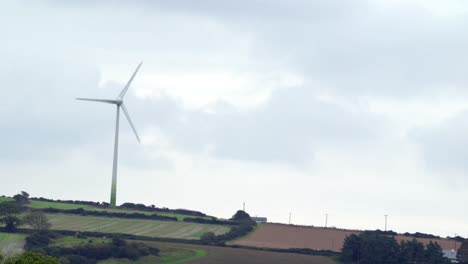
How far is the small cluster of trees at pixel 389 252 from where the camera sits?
17662 cm

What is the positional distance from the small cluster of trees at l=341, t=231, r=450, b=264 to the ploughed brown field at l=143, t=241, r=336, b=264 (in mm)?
6813

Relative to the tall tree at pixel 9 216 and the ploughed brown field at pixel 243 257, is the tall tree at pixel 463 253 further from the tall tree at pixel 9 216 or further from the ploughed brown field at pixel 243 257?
the tall tree at pixel 9 216

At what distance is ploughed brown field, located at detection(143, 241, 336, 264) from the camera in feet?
514

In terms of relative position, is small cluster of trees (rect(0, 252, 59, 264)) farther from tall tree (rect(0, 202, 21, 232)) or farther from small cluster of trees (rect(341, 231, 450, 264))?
tall tree (rect(0, 202, 21, 232))

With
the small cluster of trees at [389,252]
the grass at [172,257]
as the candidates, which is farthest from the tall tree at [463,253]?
the grass at [172,257]

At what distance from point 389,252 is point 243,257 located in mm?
28359

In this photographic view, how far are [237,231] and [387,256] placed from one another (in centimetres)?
3077

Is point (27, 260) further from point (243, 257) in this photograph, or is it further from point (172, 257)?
point (243, 257)

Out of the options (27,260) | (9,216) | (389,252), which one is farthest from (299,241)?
(27,260)

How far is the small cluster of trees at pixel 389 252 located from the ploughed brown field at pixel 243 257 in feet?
22.4

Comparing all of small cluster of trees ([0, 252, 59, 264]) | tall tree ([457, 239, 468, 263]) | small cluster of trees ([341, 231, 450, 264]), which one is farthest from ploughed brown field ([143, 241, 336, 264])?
small cluster of trees ([0, 252, 59, 264])

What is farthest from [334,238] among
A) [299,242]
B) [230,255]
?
[230,255]

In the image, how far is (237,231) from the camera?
200m

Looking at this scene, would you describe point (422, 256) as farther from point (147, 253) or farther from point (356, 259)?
point (147, 253)
